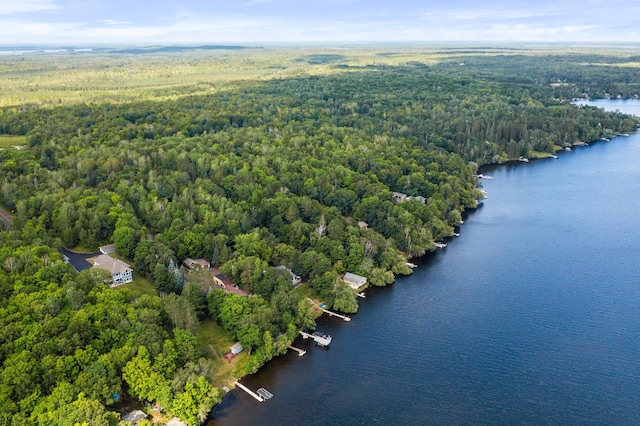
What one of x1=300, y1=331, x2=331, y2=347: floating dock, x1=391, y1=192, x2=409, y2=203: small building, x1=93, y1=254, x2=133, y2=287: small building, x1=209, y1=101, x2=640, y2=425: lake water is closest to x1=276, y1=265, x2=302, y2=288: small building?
x1=209, y1=101, x2=640, y2=425: lake water

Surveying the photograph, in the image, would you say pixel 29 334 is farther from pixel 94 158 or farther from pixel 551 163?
pixel 551 163

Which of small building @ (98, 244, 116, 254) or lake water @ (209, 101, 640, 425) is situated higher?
small building @ (98, 244, 116, 254)

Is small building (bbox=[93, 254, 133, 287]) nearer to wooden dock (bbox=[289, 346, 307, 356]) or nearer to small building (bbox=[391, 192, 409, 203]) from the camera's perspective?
wooden dock (bbox=[289, 346, 307, 356])

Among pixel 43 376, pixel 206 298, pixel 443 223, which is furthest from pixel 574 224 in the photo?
pixel 43 376

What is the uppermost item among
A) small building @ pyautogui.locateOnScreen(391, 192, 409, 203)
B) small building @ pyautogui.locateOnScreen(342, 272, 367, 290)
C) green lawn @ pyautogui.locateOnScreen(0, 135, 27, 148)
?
green lawn @ pyautogui.locateOnScreen(0, 135, 27, 148)

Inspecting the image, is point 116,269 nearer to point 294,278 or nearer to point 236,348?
point 236,348

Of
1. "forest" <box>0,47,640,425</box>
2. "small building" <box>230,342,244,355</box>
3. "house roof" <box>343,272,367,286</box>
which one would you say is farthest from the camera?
"house roof" <box>343,272,367,286</box>

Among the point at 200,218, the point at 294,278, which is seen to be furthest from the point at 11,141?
the point at 294,278

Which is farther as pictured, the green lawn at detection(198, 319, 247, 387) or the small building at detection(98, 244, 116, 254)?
the small building at detection(98, 244, 116, 254)
